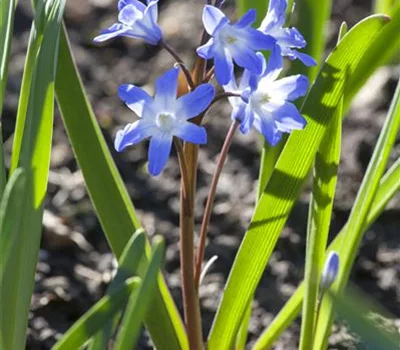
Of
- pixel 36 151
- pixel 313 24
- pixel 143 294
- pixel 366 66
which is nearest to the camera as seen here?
pixel 143 294

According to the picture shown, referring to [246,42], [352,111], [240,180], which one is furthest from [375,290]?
[246,42]

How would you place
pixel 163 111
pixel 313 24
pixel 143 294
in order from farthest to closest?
1. pixel 313 24
2. pixel 163 111
3. pixel 143 294

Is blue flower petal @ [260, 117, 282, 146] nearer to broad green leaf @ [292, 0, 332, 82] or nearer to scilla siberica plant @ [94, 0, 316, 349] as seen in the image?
scilla siberica plant @ [94, 0, 316, 349]

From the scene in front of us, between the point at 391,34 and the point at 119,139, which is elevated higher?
the point at 391,34

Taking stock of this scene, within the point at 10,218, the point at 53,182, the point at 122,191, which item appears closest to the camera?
the point at 10,218

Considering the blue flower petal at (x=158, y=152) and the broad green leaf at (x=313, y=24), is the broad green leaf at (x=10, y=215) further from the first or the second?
the broad green leaf at (x=313, y=24)

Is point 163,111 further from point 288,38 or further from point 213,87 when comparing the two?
point 288,38

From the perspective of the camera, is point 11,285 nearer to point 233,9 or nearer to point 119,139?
point 119,139

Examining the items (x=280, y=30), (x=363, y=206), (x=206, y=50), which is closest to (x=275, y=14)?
(x=280, y=30)
